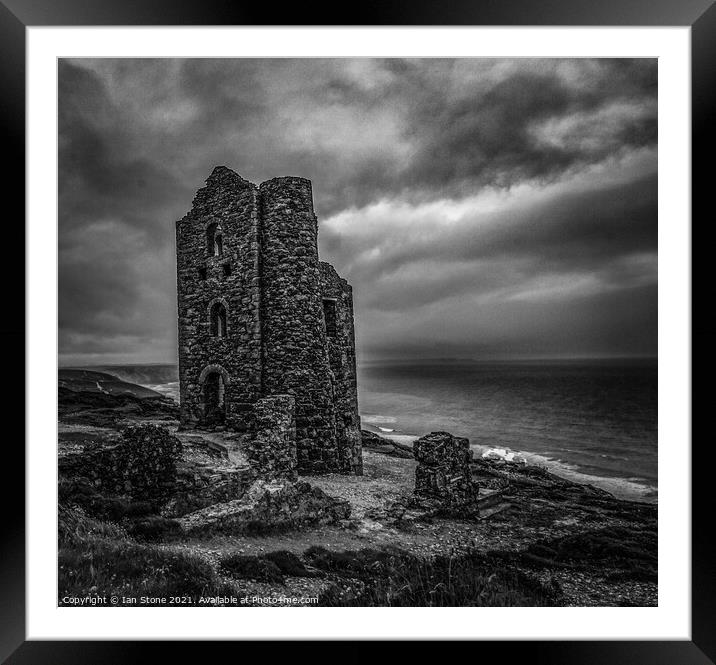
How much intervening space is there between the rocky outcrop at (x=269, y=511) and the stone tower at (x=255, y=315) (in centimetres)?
192

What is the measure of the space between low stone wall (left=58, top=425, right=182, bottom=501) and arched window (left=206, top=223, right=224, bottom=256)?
16.3ft

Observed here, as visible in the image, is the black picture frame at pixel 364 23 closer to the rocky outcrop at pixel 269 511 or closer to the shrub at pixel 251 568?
the shrub at pixel 251 568

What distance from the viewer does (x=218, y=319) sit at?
33.3 feet

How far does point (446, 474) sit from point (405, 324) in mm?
3076

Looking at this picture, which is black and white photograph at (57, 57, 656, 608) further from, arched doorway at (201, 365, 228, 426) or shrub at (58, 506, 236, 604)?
arched doorway at (201, 365, 228, 426)

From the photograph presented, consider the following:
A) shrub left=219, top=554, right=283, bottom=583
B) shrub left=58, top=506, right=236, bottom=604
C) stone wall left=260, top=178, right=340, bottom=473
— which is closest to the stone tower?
stone wall left=260, top=178, right=340, bottom=473

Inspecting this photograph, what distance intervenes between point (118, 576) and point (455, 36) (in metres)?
9.80

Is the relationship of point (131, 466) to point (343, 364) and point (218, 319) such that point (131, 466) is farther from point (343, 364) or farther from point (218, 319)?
point (343, 364)

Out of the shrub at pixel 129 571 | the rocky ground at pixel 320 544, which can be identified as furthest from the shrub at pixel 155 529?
the shrub at pixel 129 571

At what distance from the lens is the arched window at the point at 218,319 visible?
394 inches

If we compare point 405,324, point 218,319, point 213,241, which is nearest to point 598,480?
point 405,324

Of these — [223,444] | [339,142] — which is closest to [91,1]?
[339,142]

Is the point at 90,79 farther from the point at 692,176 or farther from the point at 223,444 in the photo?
the point at 692,176
